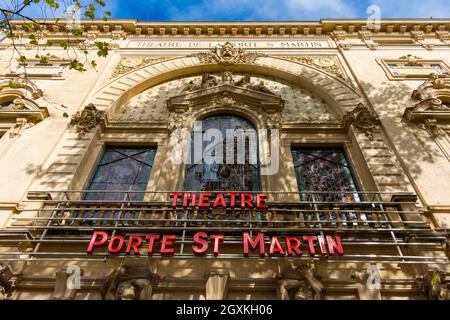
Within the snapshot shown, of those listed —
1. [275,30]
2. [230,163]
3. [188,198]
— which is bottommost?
[188,198]

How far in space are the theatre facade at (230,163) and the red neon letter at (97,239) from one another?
0.05 metres

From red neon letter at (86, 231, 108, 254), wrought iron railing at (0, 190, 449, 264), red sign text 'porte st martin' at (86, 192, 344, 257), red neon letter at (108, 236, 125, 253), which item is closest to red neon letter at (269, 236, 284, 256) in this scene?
red sign text 'porte st martin' at (86, 192, 344, 257)

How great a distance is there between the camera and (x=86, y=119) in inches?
455

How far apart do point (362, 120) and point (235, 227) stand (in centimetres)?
691

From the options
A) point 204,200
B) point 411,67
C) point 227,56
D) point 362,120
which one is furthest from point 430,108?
point 204,200

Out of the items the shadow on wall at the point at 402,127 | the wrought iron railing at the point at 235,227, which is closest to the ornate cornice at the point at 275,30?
the shadow on wall at the point at 402,127

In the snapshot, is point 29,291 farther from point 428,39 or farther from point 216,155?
point 428,39

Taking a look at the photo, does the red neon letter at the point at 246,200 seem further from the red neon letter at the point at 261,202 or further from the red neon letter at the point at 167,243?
the red neon letter at the point at 167,243

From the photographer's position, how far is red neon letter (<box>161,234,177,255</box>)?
7.03m

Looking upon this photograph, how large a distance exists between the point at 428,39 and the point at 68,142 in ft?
61.8

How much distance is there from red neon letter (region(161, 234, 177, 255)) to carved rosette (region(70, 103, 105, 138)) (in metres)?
6.16

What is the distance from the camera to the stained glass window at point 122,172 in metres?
10.2

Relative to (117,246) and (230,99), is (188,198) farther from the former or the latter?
(230,99)
